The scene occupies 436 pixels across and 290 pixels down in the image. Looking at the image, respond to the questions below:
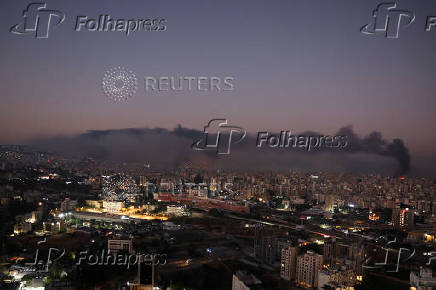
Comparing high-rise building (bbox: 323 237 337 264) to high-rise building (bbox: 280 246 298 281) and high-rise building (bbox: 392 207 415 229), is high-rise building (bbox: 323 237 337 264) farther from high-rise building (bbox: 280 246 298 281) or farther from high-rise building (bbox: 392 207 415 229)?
high-rise building (bbox: 392 207 415 229)

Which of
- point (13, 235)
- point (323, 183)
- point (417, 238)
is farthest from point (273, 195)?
point (13, 235)

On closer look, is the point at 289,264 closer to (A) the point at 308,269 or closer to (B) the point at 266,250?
(A) the point at 308,269

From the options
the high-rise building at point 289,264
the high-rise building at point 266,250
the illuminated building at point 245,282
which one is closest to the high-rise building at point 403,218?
the high-rise building at point 266,250

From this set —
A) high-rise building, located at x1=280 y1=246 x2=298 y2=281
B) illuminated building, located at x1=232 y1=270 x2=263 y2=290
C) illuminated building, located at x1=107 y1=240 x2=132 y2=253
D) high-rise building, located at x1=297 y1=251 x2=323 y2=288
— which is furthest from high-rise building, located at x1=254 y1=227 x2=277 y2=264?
illuminated building, located at x1=107 y1=240 x2=132 y2=253

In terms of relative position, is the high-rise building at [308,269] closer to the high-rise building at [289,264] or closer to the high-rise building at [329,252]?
the high-rise building at [289,264]

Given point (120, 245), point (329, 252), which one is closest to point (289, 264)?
point (329, 252)
